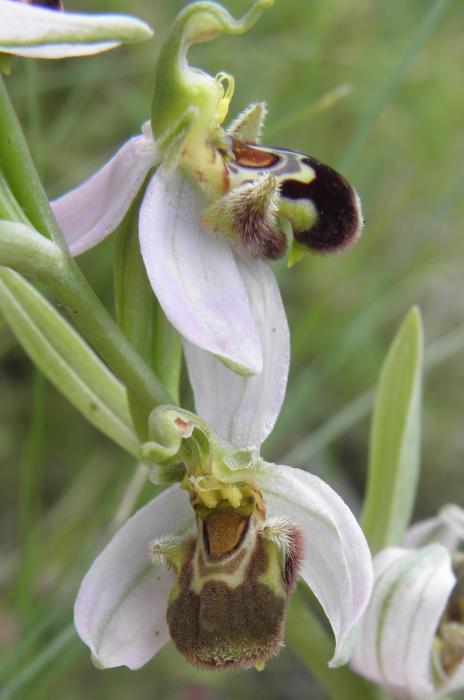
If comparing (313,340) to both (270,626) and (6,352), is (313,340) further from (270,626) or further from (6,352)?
(270,626)

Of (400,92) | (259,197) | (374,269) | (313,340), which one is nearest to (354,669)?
(259,197)

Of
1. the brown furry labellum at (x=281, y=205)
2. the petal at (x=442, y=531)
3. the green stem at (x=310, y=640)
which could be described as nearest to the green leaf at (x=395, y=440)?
the petal at (x=442, y=531)

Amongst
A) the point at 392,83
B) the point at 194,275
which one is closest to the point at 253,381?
the point at 194,275

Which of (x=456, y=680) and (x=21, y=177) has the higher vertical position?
(x=21, y=177)

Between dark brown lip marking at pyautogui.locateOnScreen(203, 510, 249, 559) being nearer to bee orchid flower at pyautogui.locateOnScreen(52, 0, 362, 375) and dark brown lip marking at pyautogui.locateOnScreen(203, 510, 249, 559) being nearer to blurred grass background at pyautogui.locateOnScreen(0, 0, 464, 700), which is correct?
bee orchid flower at pyautogui.locateOnScreen(52, 0, 362, 375)

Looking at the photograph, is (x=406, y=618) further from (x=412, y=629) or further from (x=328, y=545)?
(x=328, y=545)

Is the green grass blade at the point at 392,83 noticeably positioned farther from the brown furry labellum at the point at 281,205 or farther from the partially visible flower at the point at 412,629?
the partially visible flower at the point at 412,629
